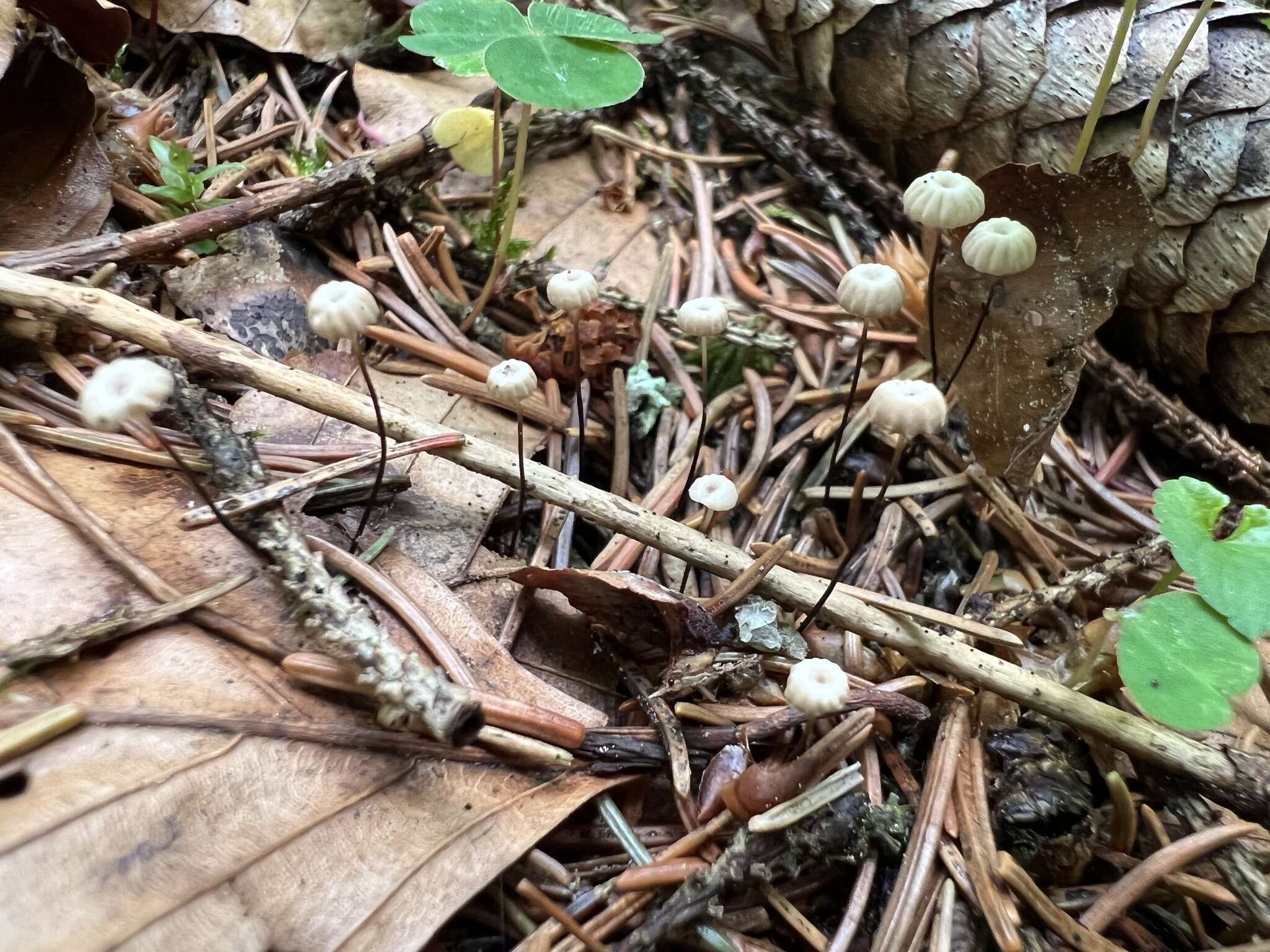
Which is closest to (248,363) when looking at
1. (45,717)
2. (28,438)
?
(28,438)

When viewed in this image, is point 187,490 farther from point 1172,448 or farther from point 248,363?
point 1172,448

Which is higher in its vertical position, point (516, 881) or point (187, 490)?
point (187, 490)

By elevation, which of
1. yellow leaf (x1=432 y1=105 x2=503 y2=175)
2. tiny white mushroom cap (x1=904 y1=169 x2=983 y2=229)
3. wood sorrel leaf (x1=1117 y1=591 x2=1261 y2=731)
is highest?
tiny white mushroom cap (x1=904 y1=169 x2=983 y2=229)

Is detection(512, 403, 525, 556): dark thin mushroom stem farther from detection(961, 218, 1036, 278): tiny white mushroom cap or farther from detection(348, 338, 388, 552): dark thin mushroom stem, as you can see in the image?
detection(961, 218, 1036, 278): tiny white mushroom cap

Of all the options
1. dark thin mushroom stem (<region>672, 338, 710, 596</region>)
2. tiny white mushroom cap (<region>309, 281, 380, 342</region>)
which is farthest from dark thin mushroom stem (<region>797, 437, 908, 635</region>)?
tiny white mushroom cap (<region>309, 281, 380, 342</region>)

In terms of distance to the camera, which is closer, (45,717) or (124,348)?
(45,717)
